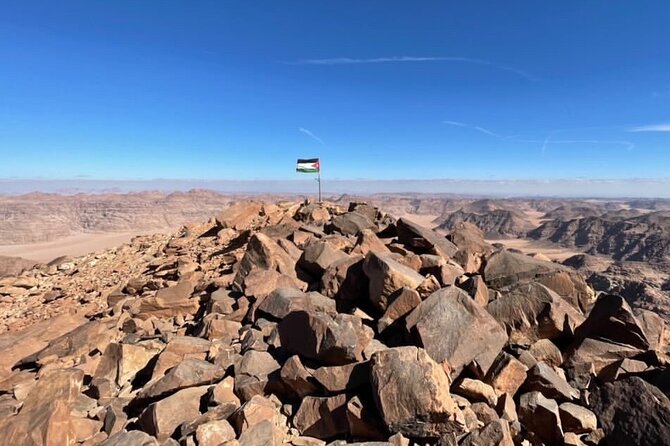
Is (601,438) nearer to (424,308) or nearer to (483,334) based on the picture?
(483,334)

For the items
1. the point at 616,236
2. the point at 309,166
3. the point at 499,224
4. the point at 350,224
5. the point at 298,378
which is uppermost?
the point at 309,166

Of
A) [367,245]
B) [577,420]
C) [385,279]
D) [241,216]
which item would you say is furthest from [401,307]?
[241,216]

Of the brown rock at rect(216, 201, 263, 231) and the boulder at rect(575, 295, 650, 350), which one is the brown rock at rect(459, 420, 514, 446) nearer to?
the boulder at rect(575, 295, 650, 350)

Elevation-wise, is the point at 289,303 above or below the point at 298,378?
above

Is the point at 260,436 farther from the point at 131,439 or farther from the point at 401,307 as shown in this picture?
the point at 401,307

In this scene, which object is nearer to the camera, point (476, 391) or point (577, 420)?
point (577, 420)

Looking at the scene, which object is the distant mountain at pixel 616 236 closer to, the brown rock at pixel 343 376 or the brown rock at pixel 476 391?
the brown rock at pixel 476 391
